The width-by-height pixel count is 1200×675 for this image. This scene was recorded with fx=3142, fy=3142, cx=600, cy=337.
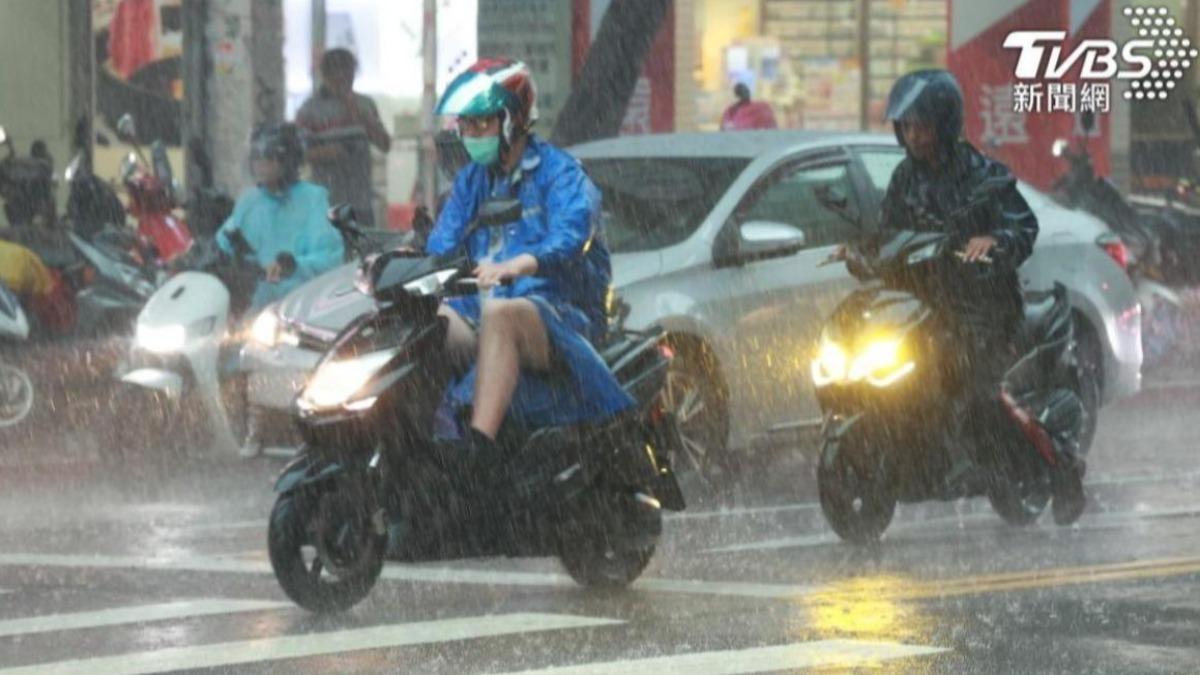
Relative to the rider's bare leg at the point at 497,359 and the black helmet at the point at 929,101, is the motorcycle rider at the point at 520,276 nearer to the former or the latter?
the rider's bare leg at the point at 497,359

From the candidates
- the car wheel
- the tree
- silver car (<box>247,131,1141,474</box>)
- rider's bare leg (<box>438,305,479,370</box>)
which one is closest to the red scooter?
the tree

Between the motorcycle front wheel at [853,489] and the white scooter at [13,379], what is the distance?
541 centimetres

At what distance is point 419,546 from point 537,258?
3.13 ft

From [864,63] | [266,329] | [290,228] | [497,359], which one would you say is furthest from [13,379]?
[864,63]

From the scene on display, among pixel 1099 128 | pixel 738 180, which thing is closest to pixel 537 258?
pixel 738 180

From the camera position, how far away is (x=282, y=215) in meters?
15.9

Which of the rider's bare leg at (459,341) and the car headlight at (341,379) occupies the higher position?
the rider's bare leg at (459,341)

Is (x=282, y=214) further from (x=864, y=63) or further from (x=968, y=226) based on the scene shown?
(x=864, y=63)

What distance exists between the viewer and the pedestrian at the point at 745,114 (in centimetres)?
2647

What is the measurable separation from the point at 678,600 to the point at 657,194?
4468mm

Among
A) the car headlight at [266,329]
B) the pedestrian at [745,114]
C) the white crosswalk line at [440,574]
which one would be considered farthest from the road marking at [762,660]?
the pedestrian at [745,114]

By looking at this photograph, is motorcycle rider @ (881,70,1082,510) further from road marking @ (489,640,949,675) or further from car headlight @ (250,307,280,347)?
car headlight @ (250,307,280,347)

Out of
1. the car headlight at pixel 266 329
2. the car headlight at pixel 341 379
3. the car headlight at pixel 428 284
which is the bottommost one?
the car headlight at pixel 266 329

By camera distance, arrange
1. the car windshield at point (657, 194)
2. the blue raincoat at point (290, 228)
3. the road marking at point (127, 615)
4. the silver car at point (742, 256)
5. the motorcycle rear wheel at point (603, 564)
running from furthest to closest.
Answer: the blue raincoat at point (290, 228)
the car windshield at point (657, 194)
the silver car at point (742, 256)
the motorcycle rear wheel at point (603, 564)
the road marking at point (127, 615)
